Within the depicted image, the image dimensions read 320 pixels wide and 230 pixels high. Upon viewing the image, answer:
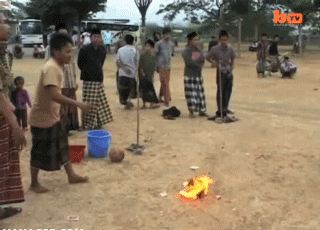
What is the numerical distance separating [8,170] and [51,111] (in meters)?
0.76

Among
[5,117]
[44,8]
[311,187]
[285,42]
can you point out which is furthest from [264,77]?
[285,42]

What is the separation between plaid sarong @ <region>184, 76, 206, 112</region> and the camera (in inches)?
320

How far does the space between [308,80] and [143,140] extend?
386 inches

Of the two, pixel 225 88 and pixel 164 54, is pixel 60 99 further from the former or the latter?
pixel 164 54

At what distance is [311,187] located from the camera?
455 cm

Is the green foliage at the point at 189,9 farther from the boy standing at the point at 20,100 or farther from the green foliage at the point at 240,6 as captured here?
the boy standing at the point at 20,100

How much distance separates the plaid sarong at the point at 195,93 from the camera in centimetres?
812

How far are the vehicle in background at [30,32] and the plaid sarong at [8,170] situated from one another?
108 ft

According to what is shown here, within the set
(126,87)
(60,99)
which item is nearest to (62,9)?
(126,87)

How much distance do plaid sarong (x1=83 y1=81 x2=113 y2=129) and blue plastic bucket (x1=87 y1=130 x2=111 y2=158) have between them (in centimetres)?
133

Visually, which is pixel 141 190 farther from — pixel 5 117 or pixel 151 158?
pixel 5 117

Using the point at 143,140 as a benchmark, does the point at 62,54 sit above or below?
above

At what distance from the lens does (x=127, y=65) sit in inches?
331

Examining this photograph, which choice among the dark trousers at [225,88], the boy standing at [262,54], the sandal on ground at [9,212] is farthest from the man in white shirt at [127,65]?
the boy standing at [262,54]
